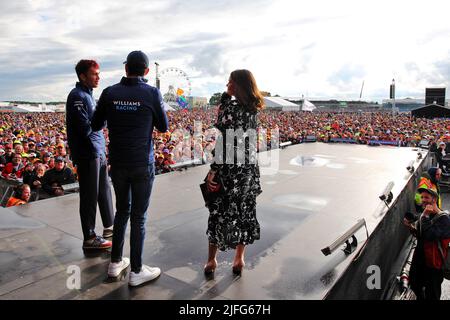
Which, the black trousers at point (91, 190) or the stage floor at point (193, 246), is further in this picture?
the black trousers at point (91, 190)

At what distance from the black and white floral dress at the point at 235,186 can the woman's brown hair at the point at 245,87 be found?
0.17 ft

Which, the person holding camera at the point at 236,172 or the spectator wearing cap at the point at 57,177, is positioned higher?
the person holding camera at the point at 236,172

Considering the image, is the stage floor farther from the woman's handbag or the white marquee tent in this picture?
the white marquee tent

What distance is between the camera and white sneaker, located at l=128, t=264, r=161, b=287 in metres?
2.41

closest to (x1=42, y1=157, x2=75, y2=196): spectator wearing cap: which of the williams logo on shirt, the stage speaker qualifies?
the williams logo on shirt

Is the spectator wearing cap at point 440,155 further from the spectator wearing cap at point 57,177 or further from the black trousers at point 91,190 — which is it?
the black trousers at point 91,190

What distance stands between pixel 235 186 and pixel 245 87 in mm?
719

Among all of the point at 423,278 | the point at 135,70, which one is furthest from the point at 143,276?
the point at 423,278

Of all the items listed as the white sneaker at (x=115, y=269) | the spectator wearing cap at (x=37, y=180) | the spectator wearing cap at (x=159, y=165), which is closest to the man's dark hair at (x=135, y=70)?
the white sneaker at (x=115, y=269)

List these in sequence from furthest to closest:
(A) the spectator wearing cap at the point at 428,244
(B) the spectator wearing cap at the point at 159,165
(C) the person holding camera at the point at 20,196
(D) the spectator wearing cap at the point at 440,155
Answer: (D) the spectator wearing cap at the point at 440,155 < (B) the spectator wearing cap at the point at 159,165 < (C) the person holding camera at the point at 20,196 < (A) the spectator wearing cap at the point at 428,244

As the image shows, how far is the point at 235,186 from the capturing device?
2.48 m

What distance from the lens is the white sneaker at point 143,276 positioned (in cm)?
241

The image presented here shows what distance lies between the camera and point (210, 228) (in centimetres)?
257
